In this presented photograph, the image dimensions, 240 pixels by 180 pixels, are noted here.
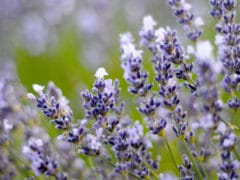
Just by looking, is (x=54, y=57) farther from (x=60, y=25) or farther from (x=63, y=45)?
(x=60, y=25)

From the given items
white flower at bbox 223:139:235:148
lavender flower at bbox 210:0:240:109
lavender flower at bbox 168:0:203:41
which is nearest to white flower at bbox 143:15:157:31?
lavender flower at bbox 168:0:203:41

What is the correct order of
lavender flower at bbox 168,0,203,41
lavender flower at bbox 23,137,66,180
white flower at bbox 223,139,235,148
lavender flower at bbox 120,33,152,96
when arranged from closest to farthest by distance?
white flower at bbox 223,139,235,148
lavender flower at bbox 120,33,152,96
lavender flower at bbox 23,137,66,180
lavender flower at bbox 168,0,203,41

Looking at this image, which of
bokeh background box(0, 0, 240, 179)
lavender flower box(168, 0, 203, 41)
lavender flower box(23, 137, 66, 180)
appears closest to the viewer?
lavender flower box(23, 137, 66, 180)

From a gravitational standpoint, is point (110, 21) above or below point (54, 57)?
above

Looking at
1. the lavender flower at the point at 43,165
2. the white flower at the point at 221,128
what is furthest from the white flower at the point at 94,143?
the white flower at the point at 221,128

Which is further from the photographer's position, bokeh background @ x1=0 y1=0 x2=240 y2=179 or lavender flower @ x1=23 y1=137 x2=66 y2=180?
bokeh background @ x1=0 y1=0 x2=240 y2=179

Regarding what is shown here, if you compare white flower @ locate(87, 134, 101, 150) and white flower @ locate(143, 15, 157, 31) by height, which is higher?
white flower @ locate(143, 15, 157, 31)

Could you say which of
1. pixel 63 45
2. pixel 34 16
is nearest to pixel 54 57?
pixel 63 45

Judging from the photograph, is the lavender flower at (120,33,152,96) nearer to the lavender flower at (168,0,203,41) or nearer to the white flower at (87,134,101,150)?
the white flower at (87,134,101,150)

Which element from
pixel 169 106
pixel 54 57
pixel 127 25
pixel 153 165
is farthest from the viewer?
pixel 127 25

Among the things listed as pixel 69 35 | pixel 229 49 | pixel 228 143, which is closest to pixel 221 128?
pixel 228 143

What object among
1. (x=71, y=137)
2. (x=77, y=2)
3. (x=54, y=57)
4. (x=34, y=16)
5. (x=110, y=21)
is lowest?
(x=71, y=137)
